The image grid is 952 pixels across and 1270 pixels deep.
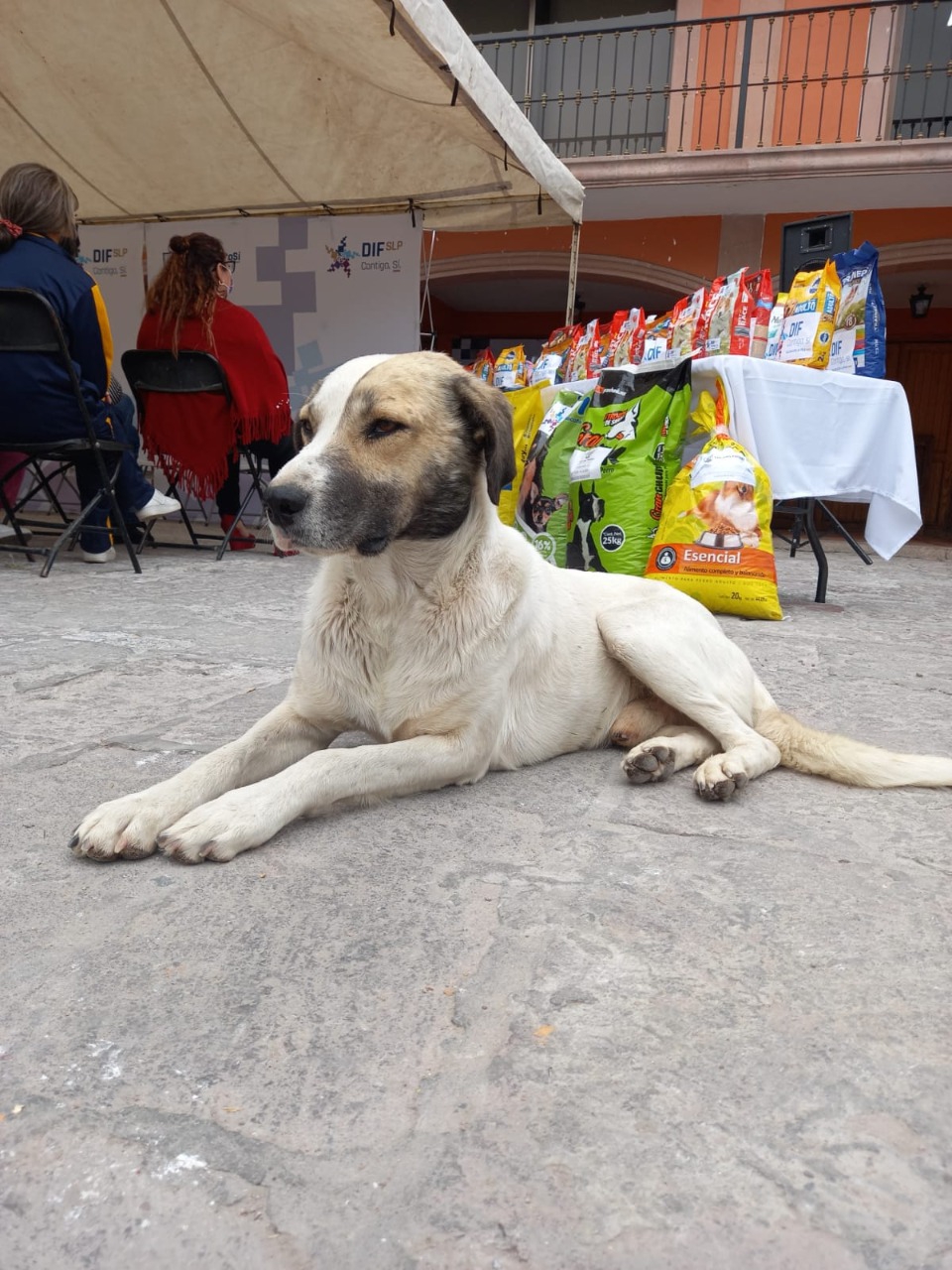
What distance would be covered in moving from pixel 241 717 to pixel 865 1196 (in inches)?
77.8

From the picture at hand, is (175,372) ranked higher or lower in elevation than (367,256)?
lower

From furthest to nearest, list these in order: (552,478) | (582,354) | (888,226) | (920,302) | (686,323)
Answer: (920,302) < (888,226) < (582,354) < (686,323) < (552,478)

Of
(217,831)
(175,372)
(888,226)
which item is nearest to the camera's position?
(217,831)

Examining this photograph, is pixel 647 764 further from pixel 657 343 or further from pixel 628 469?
pixel 657 343

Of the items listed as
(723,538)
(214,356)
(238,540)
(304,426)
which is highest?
(214,356)

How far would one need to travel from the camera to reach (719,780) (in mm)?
1977

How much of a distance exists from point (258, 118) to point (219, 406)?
103 inches

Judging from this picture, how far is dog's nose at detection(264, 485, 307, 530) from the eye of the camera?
1750 mm

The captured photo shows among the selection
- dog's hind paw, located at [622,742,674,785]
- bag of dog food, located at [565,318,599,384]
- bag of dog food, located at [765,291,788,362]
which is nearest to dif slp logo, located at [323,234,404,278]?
bag of dog food, located at [565,318,599,384]

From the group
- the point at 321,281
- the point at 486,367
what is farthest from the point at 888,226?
the point at 321,281

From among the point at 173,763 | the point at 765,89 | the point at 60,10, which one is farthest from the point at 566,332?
the point at 765,89

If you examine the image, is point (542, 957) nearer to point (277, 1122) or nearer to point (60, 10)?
point (277, 1122)

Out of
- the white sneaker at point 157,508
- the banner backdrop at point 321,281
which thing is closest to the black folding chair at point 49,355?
the white sneaker at point 157,508

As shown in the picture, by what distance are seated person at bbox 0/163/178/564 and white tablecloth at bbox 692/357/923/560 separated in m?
3.31
